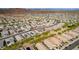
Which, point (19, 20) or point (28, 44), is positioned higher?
point (19, 20)
